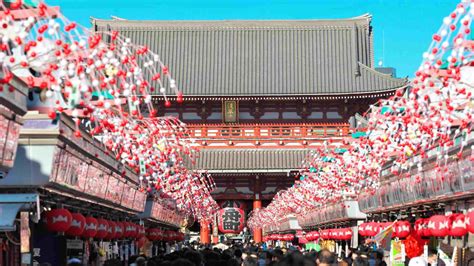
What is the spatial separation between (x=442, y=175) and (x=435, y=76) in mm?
7180

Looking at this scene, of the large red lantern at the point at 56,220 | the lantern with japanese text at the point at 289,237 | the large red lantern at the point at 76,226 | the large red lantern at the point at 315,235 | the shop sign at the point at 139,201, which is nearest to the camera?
the large red lantern at the point at 56,220

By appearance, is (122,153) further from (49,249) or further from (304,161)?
(304,161)

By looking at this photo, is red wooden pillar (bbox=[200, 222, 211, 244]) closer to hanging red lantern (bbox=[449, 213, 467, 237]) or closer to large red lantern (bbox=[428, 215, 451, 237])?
large red lantern (bbox=[428, 215, 451, 237])

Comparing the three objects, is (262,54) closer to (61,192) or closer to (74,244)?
(74,244)

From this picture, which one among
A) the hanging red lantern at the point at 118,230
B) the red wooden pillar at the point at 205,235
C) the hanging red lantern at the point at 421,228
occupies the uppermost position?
the red wooden pillar at the point at 205,235

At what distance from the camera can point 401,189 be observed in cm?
2256

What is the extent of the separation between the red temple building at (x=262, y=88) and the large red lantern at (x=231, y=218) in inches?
41.4

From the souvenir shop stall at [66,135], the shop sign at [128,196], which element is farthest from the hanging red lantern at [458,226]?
the shop sign at [128,196]

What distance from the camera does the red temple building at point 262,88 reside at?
51844 millimetres

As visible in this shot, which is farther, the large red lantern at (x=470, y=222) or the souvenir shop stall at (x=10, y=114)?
the large red lantern at (x=470, y=222)

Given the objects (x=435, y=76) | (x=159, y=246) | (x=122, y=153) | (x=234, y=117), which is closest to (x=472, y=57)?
(x=435, y=76)

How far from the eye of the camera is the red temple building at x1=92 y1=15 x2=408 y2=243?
170 ft

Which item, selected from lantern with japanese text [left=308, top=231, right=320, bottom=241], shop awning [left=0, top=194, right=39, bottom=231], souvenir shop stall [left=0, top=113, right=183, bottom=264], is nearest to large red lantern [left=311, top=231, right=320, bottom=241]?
lantern with japanese text [left=308, top=231, right=320, bottom=241]

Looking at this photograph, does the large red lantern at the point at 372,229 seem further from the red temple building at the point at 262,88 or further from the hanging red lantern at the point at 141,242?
the red temple building at the point at 262,88
